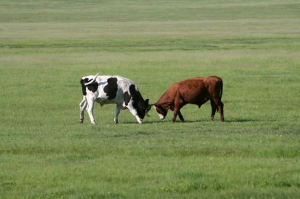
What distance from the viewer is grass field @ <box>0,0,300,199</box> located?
1038 cm

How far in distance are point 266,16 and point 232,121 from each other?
239 feet

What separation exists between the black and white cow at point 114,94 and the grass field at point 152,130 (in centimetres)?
42

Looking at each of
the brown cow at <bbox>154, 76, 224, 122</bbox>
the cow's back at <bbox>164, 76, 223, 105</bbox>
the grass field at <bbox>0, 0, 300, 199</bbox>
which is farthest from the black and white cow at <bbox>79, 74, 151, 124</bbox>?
the cow's back at <bbox>164, 76, 223, 105</bbox>

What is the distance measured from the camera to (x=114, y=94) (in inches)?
719

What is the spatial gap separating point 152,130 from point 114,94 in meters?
2.36

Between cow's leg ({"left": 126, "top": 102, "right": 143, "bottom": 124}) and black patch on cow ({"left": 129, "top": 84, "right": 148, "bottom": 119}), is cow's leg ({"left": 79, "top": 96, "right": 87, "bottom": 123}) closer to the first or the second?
cow's leg ({"left": 126, "top": 102, "right": 143, "bottom": 124})

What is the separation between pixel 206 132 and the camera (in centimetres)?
1562

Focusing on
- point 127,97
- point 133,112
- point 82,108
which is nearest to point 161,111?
point 133,112

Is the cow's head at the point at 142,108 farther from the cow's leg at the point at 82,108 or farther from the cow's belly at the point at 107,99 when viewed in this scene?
the cow's leg at the point at 82,108

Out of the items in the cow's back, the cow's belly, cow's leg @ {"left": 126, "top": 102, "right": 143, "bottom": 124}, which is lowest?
cow's leg @ {"left": 126, "top": 102, "right": 143, "bottom": 124}

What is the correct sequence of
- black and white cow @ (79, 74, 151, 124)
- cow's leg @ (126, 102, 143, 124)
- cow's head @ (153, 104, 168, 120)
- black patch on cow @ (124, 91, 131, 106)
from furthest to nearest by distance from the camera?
cow's head @ (153, 104, 168, 120), black patch on cow @ (124, 91, 131, 106), black and white cow @ (79, 74, 151, 124), cow's leg @ (126, 102, 143, 124)

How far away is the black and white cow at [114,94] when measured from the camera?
18234 millimetres

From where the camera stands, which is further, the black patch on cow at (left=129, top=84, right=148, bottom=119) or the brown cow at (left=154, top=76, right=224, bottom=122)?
the black patch on cow at (left=129, top=84, right=148, bottom=119)

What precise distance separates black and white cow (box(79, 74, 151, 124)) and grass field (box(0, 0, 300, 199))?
16.6 inches
